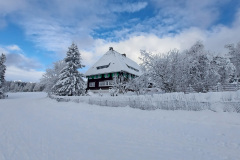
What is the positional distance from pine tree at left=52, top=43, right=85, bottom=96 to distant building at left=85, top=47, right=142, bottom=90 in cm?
578

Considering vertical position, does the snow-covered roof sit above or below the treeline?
above

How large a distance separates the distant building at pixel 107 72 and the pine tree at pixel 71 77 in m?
5.78

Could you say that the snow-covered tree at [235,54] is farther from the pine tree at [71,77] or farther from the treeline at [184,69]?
the pine tree at [71,77]

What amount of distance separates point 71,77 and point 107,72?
25.2 ft

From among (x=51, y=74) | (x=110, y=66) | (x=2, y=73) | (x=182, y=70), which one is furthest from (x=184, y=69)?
(x=2, y=73)

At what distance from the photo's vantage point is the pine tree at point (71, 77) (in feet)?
78.4

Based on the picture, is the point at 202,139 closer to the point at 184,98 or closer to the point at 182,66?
the point at 184,98

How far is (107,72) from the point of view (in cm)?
2841

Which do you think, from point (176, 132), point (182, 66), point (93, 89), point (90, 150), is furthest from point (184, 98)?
point (93, 89)

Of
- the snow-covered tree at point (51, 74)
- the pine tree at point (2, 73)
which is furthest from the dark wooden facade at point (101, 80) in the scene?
the pine tree at point (2, 73)

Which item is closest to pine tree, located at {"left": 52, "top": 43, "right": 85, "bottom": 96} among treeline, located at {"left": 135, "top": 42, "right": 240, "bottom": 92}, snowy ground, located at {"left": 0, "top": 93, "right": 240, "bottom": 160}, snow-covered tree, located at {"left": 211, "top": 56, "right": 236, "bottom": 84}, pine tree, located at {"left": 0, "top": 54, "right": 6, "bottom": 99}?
treeline, located at {"left": 135, "top": 42, "right": 240, "bottom": 92}

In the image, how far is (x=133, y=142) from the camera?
15.0 feet

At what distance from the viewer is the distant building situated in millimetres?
27922

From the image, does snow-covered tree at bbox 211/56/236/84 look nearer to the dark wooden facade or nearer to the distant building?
the distant building
